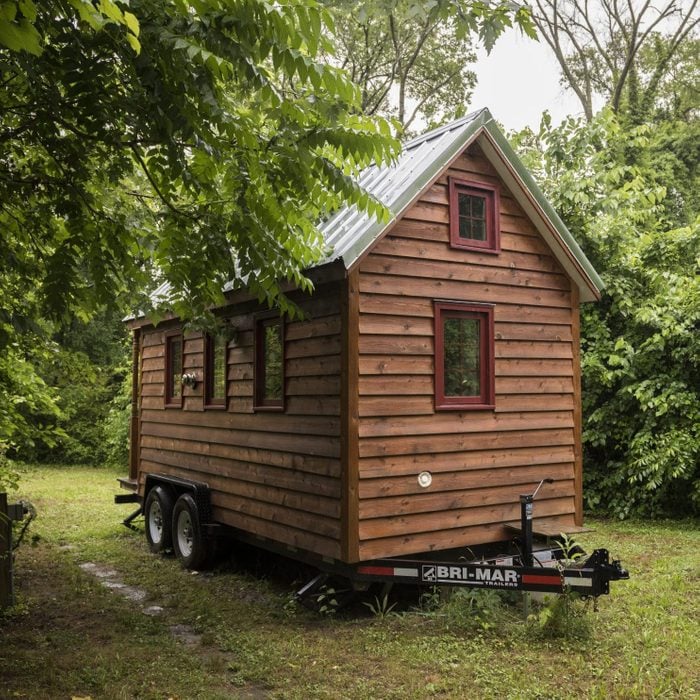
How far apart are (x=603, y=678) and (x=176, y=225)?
5220 millimetres

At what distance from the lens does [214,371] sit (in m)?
10.9

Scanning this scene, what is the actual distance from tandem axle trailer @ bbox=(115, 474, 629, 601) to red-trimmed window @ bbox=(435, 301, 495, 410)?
1.29 meters

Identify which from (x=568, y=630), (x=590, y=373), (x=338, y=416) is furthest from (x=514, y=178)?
(x=590, y=373)

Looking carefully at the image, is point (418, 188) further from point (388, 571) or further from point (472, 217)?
point (388, 571)

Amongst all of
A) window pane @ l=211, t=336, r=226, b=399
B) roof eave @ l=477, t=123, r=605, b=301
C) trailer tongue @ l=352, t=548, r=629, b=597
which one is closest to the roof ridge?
roof eave @ l=477, t=123, r=605, b=301

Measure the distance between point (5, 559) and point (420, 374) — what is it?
4.81m

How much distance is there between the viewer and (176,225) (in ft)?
20.2

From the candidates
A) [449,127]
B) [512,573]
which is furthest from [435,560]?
[449,127]

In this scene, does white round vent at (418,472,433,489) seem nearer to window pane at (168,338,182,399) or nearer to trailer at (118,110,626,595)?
trailer at (118,110,626,595)

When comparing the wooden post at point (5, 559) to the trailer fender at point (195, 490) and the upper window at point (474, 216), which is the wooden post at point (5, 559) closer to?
the trailer fender at point (195, 490)

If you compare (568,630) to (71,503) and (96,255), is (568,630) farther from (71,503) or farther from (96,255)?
(71,503)

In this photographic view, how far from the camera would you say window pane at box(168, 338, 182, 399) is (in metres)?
12.2

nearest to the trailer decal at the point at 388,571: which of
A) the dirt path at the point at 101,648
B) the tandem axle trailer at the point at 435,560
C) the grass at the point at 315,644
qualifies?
the tandem axle trailer at the point at 435,560

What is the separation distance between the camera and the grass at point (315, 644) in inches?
231
